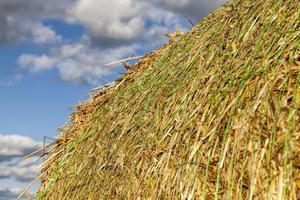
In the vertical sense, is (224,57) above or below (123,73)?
below

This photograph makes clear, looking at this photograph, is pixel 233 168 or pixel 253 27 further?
pixel 253 27

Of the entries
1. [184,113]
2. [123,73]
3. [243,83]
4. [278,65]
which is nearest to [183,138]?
[184,113]

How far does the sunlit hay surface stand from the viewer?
10.4 feet

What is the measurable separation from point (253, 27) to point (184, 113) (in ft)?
2.17

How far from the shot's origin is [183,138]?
3830 mm

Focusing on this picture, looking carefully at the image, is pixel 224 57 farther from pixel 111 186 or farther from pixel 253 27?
pixel 111 186

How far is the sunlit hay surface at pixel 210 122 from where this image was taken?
10.4ft

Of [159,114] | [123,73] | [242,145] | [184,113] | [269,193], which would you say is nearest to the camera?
[269,193]

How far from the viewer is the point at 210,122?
3637 mm

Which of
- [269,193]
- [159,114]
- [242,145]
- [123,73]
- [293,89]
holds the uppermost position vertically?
[123,73]

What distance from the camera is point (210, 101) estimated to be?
3.79 m

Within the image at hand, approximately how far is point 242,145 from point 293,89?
1.23 ft

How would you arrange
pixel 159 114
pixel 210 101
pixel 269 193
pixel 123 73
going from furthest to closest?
pixel 123 73 < pixel 159 114 < pixel 210 101 < pixel 269 193

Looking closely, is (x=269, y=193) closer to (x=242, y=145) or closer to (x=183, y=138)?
(x=242, y=145)
